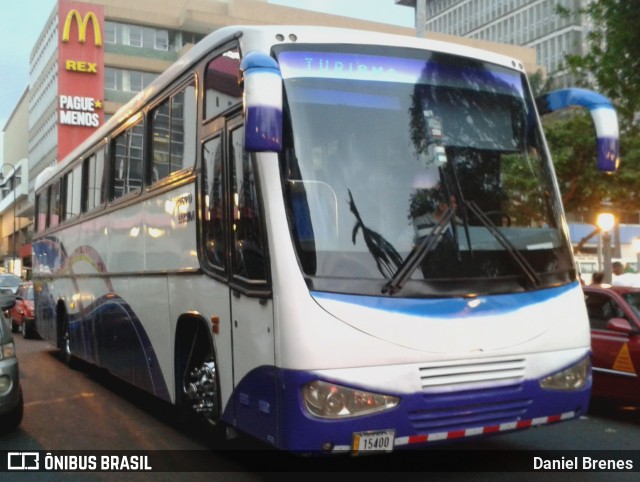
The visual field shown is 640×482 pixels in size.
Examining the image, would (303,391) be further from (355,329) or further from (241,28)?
(241,28)

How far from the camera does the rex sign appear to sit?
58.3 m

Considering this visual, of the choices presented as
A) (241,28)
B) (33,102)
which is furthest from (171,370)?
(33,102)

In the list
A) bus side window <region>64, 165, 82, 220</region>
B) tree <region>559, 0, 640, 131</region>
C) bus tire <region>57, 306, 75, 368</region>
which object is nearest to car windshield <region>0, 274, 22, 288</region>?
bus tire <region>57, 306, 75, 368</region>

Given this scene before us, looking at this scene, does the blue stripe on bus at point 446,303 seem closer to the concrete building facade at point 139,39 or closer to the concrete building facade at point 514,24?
the concrete building facade at point 139,39

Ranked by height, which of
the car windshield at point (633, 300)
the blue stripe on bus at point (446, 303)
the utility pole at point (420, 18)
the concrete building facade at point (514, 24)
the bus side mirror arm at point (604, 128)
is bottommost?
the car windshield at point (633, 300)

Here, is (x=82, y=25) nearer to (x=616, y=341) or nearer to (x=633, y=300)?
(x=633, y=300)

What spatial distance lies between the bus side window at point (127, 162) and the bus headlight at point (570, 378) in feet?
15.7

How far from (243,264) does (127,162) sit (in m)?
3.94

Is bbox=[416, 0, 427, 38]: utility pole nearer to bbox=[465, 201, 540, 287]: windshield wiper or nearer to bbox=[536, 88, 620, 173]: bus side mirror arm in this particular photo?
bbox=[536, 88, 620, 173]: bus side mirror arm

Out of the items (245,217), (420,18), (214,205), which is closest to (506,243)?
(245,217)

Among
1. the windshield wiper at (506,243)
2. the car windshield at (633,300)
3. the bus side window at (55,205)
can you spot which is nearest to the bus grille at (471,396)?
the windshield wiper at (506,243)

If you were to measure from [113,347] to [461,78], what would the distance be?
5.79 metres

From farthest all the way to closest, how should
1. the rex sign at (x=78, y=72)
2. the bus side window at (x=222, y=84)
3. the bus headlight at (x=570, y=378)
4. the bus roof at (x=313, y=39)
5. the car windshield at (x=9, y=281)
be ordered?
1. the rex sign at (x=78, y=72)
2. the car windshield at (x=9, y=281)
3. the bus side window at (x=222, y=84)
4. the bus roof at (x=313, y=39)
5. the bus headlight at (x=570, y=378)

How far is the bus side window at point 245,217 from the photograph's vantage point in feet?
18.9
